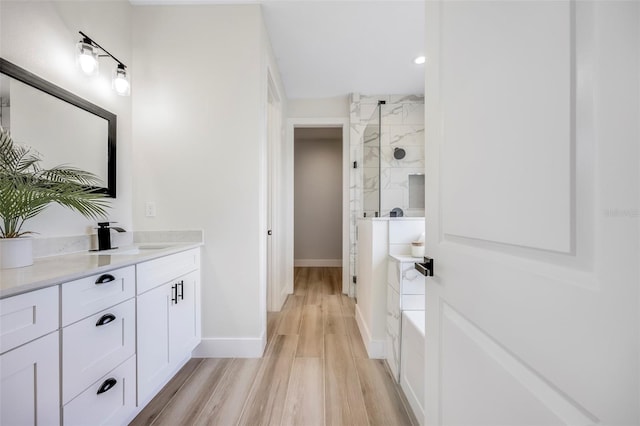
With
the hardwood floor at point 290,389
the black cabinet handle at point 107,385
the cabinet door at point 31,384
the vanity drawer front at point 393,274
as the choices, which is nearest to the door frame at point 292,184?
the hardwood floor at point 290,389

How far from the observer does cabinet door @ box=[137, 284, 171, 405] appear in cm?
134

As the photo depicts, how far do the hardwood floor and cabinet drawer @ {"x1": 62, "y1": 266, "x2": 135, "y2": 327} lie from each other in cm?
75

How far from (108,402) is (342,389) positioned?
4.02 ft

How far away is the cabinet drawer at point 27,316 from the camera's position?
76 centimetres

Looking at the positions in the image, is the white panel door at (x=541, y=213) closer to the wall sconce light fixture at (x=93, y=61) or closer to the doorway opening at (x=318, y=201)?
the wall sconce light fixture at (x=93, y=61)

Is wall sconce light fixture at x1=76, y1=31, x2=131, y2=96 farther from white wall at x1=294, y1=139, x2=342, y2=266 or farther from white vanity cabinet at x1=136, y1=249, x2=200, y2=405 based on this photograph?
white wall at x1=294, y1=139, x2=342, y2=266

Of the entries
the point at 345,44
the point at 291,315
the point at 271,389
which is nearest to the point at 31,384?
the point at 271,389

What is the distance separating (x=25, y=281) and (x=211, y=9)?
84.5 inches

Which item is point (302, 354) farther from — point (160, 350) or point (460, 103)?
point (460, 103)

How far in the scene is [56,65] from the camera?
1.43 meters

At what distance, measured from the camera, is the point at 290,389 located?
1.62 meters

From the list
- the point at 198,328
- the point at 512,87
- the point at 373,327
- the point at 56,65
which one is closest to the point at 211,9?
the point at 56,65

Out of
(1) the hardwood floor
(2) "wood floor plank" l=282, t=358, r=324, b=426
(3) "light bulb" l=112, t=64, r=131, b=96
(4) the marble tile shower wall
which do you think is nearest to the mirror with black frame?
(3) "light bulb" l=112, t=64, r=131, b=96

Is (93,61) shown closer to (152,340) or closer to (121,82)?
(121,82)
